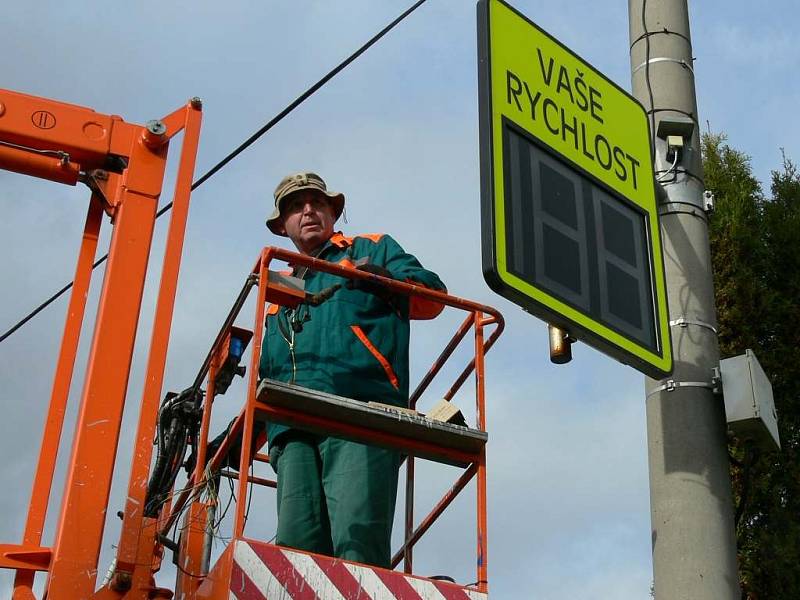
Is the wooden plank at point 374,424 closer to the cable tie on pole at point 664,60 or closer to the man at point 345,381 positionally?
the man at point 345,381

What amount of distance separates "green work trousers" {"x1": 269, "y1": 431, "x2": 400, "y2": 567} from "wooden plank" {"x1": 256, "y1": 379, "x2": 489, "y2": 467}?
0.79ft

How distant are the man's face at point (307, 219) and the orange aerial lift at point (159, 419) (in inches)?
37.8

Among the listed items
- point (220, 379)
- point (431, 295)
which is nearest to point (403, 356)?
point (431, 295)

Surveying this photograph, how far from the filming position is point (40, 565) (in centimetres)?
516

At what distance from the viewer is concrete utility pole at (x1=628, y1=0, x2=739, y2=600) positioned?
518 centimetres

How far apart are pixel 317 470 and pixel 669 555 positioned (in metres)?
1.82

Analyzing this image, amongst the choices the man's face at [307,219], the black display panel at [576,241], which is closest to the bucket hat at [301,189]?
the man's face at [307,219]

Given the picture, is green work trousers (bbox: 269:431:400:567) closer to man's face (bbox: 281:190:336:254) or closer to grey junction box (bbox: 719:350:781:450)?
man's face (bbox: 281:190:336:254)

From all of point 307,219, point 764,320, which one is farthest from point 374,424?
point 764,320

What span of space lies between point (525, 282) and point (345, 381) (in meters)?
1.28

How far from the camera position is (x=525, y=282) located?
205 inches

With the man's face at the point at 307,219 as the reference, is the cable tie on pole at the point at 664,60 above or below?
above

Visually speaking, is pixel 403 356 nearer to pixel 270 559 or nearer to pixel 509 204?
pixel 509 204

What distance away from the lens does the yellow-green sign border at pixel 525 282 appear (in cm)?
516
